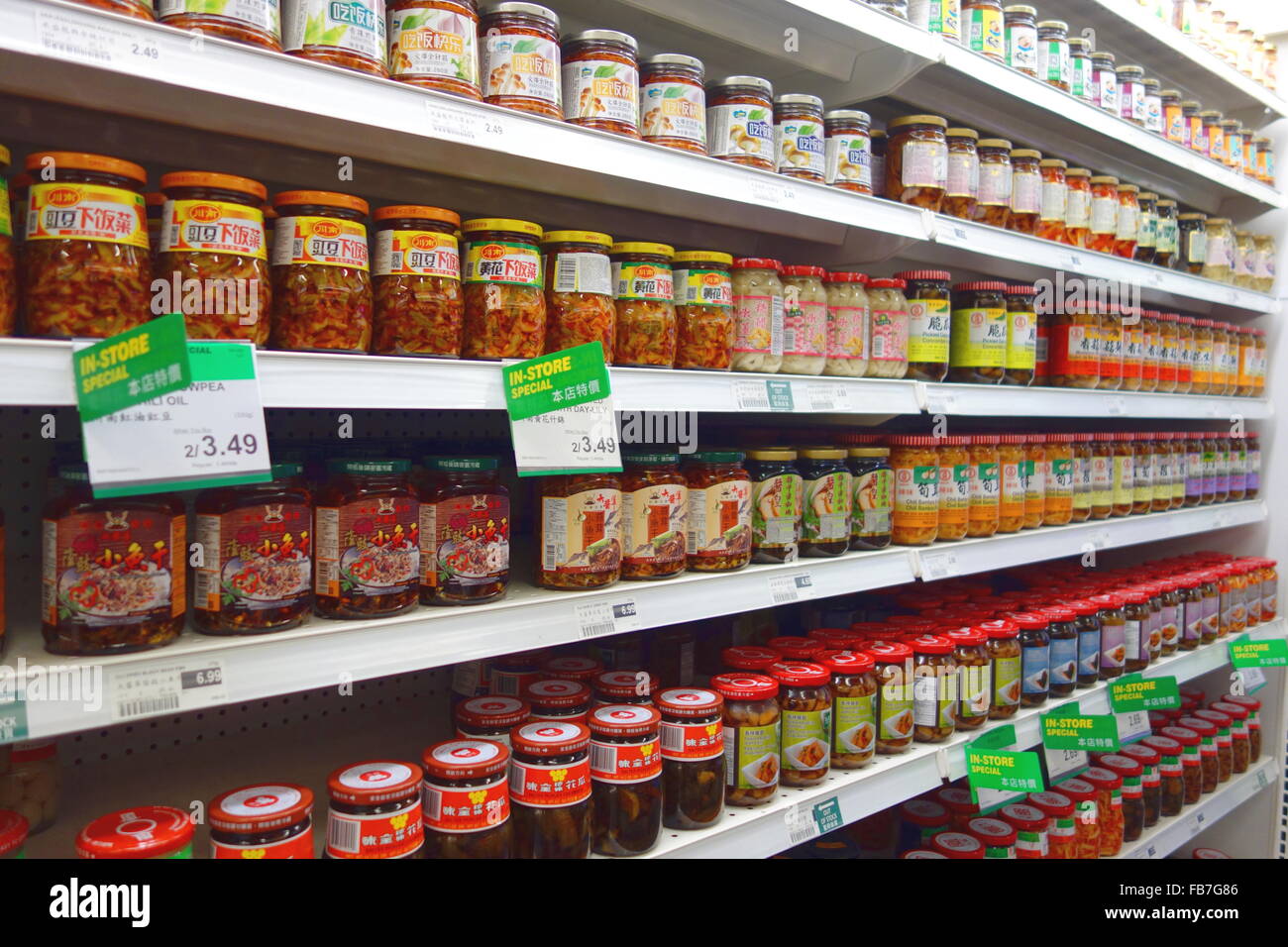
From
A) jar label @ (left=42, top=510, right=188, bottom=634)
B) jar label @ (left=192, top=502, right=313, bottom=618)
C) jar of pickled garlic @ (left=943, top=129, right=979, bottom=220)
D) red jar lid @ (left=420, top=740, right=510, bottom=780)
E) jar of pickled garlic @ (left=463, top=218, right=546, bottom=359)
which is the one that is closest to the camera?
jar label @ (left=42, top=510, right=188, bottom=634)

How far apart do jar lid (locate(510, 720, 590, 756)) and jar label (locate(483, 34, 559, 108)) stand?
0.92 m

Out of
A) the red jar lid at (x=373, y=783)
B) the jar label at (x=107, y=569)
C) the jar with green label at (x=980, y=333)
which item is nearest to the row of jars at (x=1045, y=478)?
the jar with green label at (x=980, y=333)

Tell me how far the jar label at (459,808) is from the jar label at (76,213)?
770 millimetres

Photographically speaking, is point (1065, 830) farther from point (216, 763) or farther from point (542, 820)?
point (216, 763)

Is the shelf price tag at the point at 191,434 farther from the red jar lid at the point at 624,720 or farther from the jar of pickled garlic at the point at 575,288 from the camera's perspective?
the red jar lid at the point at 624,720

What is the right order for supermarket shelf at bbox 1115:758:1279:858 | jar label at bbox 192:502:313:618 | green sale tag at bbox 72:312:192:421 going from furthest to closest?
supermarket shelf at bbox 1115:758:1279:858 → jar label at bbox 192:502:313:618 → green sale tag at bbox 72:312:192:421

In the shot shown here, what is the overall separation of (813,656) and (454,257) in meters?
1.03

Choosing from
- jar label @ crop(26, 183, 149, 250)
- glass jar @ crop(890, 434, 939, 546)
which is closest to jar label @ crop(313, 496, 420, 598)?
jar label @ crop(26, 183, 149, 250)

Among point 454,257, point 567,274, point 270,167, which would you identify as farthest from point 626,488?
point 270,167

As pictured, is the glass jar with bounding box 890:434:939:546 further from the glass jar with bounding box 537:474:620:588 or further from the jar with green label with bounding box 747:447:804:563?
the glass jar with bounding box 537:474:620:588

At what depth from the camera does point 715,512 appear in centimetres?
158

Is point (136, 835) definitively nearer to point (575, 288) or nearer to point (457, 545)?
point (457, 545)

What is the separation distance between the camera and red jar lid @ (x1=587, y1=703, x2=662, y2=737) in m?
1.34

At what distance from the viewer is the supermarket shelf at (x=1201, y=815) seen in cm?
250
